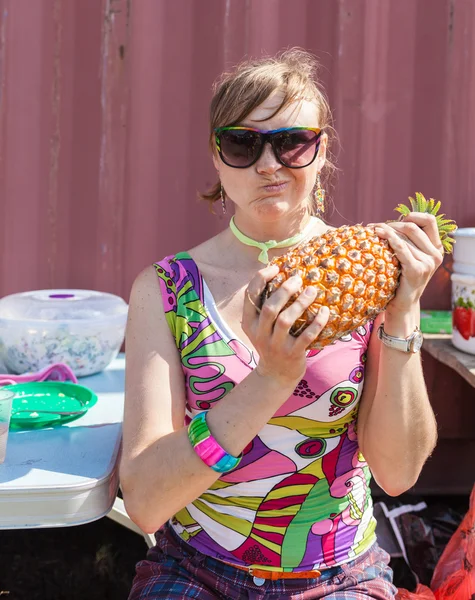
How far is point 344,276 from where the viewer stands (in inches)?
65.8

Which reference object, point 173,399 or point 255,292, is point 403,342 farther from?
point 173,399

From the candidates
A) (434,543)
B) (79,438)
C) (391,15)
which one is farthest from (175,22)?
(434,543)

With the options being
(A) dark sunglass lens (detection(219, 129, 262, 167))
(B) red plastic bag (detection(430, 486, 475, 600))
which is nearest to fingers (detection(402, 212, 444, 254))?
(A) dark sunglass lens (detection(219, 129, 262, 167))

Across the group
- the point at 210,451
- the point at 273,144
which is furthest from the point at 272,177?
the point at 210,451

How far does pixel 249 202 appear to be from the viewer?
2049mm

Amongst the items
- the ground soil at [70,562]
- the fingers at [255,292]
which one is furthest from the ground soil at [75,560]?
the fingers at [255,292]

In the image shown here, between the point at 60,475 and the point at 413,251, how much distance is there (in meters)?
1.10

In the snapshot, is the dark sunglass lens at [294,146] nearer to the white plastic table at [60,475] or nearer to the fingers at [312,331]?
the fingers at [312,331]

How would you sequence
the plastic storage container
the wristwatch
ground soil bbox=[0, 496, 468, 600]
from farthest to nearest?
ground soil bbox=[0, 496, 468, 600] < the plastic storage container < the wristwatch

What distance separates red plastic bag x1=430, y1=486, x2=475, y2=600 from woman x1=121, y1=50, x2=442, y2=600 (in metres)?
0.50

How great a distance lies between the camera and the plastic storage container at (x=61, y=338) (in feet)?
9.01

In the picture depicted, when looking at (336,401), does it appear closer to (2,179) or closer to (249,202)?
(249,202)

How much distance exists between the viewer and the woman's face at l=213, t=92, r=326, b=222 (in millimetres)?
1998

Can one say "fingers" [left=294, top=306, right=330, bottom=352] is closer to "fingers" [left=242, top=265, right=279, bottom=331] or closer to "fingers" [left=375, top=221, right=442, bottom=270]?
"fingers" [left=242, top=265, right=279, bottom=331]
